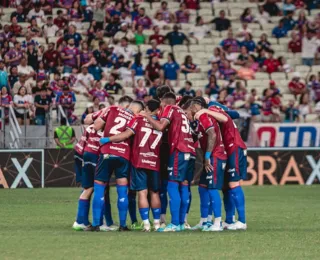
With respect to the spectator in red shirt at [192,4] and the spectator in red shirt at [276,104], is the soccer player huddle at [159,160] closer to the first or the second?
the spectator in red shirt at [276,104]

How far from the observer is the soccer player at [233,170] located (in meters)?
15.0

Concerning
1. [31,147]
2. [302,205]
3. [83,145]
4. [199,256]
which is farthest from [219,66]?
[199,256]

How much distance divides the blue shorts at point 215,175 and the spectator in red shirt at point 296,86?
59.8 ft

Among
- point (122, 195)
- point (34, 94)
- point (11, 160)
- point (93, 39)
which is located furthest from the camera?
point (93, 39)

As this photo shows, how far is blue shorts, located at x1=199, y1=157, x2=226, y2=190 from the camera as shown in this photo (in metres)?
14.7

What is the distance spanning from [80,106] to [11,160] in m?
4.34

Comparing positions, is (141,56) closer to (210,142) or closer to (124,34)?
(124,34)

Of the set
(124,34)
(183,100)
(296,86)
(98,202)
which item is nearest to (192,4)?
(124,34)

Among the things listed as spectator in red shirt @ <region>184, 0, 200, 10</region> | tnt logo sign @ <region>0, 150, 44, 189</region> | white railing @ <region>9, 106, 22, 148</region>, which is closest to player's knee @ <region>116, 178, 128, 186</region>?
tnt logo sign @ <region>0, 150, 44, 189</region>

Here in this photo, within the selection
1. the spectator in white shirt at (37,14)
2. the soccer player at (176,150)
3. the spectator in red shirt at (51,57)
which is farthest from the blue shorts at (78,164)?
the spectator in white shirt at (37,14)

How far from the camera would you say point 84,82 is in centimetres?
3016

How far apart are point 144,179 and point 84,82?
15760mm

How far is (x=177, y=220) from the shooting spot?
578 inches

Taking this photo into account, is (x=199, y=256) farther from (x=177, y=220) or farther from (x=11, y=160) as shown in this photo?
(x=11, y=160)
